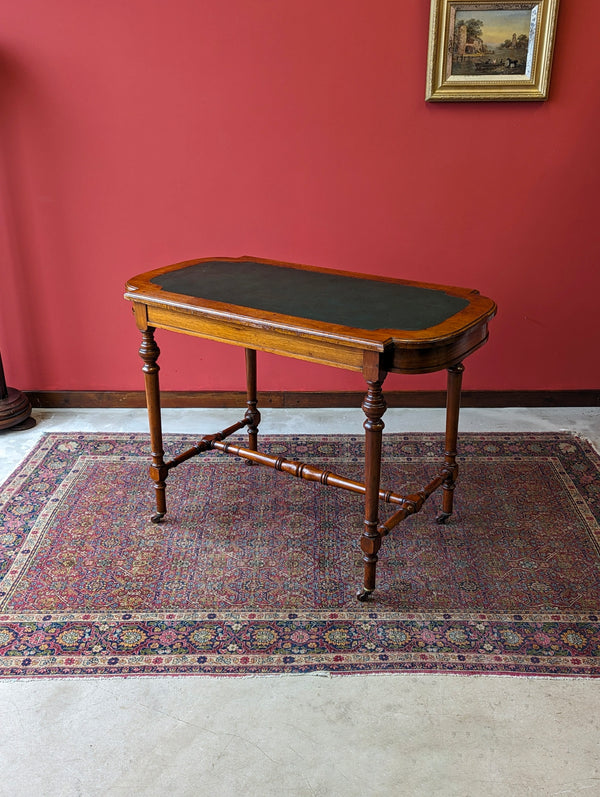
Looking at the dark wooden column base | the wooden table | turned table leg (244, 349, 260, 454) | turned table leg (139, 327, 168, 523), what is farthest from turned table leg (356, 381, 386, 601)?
the dark wooden column base

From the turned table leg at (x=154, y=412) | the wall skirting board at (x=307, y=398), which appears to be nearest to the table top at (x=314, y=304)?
the turned table leg at (x=154, y=412)

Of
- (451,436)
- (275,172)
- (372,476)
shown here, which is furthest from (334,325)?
(275,172)

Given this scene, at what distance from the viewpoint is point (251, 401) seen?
11.9 ft

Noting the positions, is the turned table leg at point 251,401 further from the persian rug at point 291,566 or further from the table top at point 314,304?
the table top at point 314,304

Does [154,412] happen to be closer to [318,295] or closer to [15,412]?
[318,295]

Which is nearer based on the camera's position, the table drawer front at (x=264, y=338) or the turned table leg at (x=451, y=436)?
the table drawer front at (x=264, y=338)

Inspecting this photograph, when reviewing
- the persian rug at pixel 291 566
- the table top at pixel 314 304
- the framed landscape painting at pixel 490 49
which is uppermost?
the framed landscape painting at pixel 490 49

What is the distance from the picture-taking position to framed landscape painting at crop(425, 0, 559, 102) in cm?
365

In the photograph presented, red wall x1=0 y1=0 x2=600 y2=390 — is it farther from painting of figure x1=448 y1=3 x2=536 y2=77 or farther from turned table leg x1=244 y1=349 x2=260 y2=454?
turned table leg x1=244 y1=349 x2=260 y2=454

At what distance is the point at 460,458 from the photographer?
3.80 metres

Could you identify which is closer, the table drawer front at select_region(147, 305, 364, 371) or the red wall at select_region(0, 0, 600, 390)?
the table drawer front at select_region(147, 305, 364, 371)

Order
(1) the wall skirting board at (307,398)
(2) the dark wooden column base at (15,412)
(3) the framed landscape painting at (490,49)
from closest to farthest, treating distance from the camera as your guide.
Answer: (3) the framed landscape painting at (490,49), (2) the dark wooden column base at (15,412), (1) the wall skirting board at (307,398)

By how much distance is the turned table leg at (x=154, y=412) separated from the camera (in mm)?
2998

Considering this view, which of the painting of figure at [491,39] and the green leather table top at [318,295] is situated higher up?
the painting of figure at [491,39]
